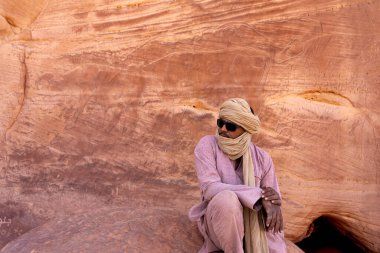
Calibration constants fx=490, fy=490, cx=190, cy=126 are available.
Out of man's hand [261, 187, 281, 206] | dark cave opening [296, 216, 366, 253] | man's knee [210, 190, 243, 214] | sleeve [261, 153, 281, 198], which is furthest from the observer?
dark cave opening [296, 216, 366, 253]

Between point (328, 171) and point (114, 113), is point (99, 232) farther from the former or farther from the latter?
point (328, 171)

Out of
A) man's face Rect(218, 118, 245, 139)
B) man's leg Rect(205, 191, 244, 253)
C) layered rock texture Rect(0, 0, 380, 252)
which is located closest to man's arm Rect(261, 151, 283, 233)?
man's leg Rect(205, 191, 244, 253)

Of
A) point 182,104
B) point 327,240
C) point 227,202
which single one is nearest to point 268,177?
point 227,202

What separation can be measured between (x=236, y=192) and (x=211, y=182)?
0.19 m

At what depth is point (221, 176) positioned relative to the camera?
3000mm

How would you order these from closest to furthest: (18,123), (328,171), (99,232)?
1. (99,232)
2. (328,171)
3. (18,123)

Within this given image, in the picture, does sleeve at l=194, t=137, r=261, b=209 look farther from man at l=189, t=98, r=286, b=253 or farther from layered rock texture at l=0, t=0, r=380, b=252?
layered rock texture at l=0, t=0, r=380, b=252

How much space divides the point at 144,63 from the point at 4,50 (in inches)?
53.5

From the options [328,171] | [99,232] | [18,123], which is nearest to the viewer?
[99,232]

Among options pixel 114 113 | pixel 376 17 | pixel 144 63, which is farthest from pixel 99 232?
pixel 376 17

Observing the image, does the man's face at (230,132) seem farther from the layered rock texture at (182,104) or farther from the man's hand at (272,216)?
the layered rock texture at (182,104)

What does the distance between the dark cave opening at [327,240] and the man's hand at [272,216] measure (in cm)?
184

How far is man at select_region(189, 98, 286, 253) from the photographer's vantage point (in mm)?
2691

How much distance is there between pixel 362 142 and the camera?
4273 millimetres
